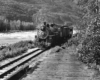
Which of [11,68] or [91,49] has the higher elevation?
[91,49]

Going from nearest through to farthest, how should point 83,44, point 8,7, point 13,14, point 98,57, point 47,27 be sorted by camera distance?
point 98,57
point 83,44
point 47,27
point 13,14
point 8,7

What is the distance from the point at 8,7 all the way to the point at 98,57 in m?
132

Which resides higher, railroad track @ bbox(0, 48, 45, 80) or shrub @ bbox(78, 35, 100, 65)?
shrub @ bbox(78, 35, 100, 65)

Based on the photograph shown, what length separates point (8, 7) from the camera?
138 metres

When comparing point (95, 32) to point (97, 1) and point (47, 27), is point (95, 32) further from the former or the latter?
point (47, 27)

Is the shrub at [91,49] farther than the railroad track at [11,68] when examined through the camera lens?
Yes

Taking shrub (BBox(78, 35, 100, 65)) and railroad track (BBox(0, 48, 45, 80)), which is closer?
railroad track (BBox(0, 48, 45, 80))

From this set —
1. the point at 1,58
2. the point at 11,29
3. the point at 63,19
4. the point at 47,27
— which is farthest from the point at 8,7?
the point at 1,58

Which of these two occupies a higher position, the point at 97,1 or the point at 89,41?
the point at 97,1

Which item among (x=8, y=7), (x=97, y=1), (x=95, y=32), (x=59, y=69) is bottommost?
(x=59, y=69)

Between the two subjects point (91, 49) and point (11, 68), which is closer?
point (11, 68)

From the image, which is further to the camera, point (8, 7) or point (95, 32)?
point (8, 7)

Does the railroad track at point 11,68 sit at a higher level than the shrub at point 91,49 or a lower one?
lower

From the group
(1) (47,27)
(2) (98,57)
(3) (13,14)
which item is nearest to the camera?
(2) (98,57)
